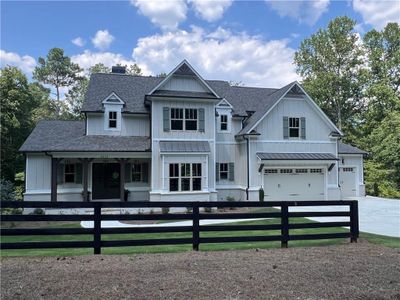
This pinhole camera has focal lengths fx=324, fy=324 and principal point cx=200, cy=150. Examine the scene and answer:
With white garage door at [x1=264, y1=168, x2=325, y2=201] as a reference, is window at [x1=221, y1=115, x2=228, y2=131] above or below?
above

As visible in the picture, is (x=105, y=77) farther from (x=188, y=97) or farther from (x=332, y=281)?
(x=332, y=281)

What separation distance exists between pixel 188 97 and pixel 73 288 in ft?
49.2

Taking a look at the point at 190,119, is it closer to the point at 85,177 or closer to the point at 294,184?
the point at 85,177

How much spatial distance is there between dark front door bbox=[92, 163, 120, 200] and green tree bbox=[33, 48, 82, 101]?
29990 mm

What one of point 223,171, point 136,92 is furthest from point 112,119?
point 223,171

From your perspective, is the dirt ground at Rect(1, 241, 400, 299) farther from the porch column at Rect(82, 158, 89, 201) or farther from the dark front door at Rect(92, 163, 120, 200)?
the dark front door at Rect(92, 163, 120, 200)

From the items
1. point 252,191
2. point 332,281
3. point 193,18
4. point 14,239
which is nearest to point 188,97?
point 193,18

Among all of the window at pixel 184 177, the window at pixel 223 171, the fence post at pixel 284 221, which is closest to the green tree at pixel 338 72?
the window at pixel 223 171

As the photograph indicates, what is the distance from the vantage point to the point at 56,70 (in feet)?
150

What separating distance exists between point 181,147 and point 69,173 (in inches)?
285

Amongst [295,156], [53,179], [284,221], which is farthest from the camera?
[295,156]

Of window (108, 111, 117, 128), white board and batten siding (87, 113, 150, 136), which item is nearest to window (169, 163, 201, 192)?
white board and batten siding (87, 113, 150, 136)

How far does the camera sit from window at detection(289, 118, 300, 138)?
21438 millimetres

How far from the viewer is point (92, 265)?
6172 millimetres
